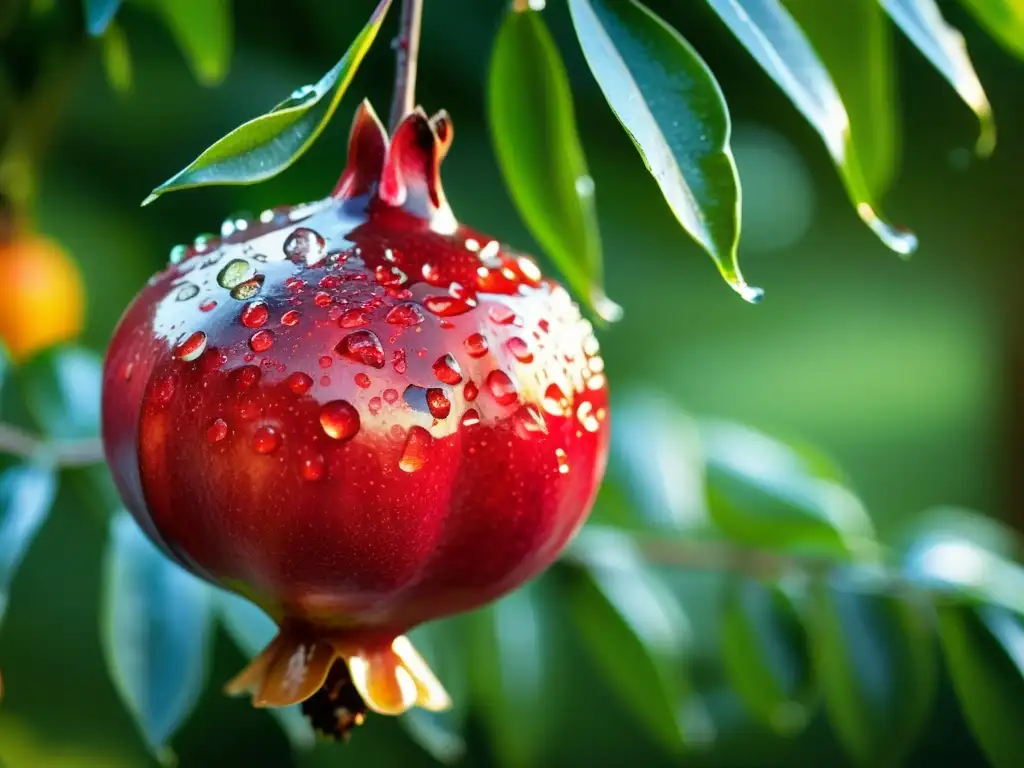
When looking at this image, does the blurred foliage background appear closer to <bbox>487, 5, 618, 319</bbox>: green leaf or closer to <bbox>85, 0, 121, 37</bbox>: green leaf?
<bbox>487, 5, 618, 319</bbox>: green leaf

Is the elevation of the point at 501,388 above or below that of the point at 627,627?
above

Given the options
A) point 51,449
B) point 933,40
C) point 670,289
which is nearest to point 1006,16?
point 933,40

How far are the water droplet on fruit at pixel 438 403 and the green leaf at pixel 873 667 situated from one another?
323 millimetres

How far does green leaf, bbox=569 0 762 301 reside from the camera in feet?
0.76

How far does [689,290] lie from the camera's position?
118 cm

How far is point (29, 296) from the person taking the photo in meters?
0.63

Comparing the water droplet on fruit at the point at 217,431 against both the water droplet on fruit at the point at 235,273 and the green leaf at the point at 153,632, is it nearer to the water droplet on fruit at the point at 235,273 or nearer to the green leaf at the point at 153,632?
the water droplet on fruit at the point at 235,273

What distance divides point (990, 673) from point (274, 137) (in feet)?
1.28

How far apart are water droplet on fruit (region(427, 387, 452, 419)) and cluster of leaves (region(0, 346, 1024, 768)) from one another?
20cm

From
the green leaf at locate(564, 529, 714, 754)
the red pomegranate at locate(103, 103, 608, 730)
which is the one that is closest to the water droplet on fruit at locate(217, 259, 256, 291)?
the red pomegranate at locate(103, 103, 608, 730)

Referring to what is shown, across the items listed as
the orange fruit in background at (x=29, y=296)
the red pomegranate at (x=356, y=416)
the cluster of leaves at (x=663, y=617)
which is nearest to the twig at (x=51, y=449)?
the cluster of leaves at (x=663, y=617)

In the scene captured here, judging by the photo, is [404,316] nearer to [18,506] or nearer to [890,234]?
[890,234]

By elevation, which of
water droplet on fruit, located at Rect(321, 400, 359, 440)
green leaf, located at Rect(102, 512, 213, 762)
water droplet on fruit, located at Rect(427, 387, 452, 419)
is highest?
water droplet on fruit, located at Rect(427, 387, 452, 419)

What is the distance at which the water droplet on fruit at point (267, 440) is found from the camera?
247mm
